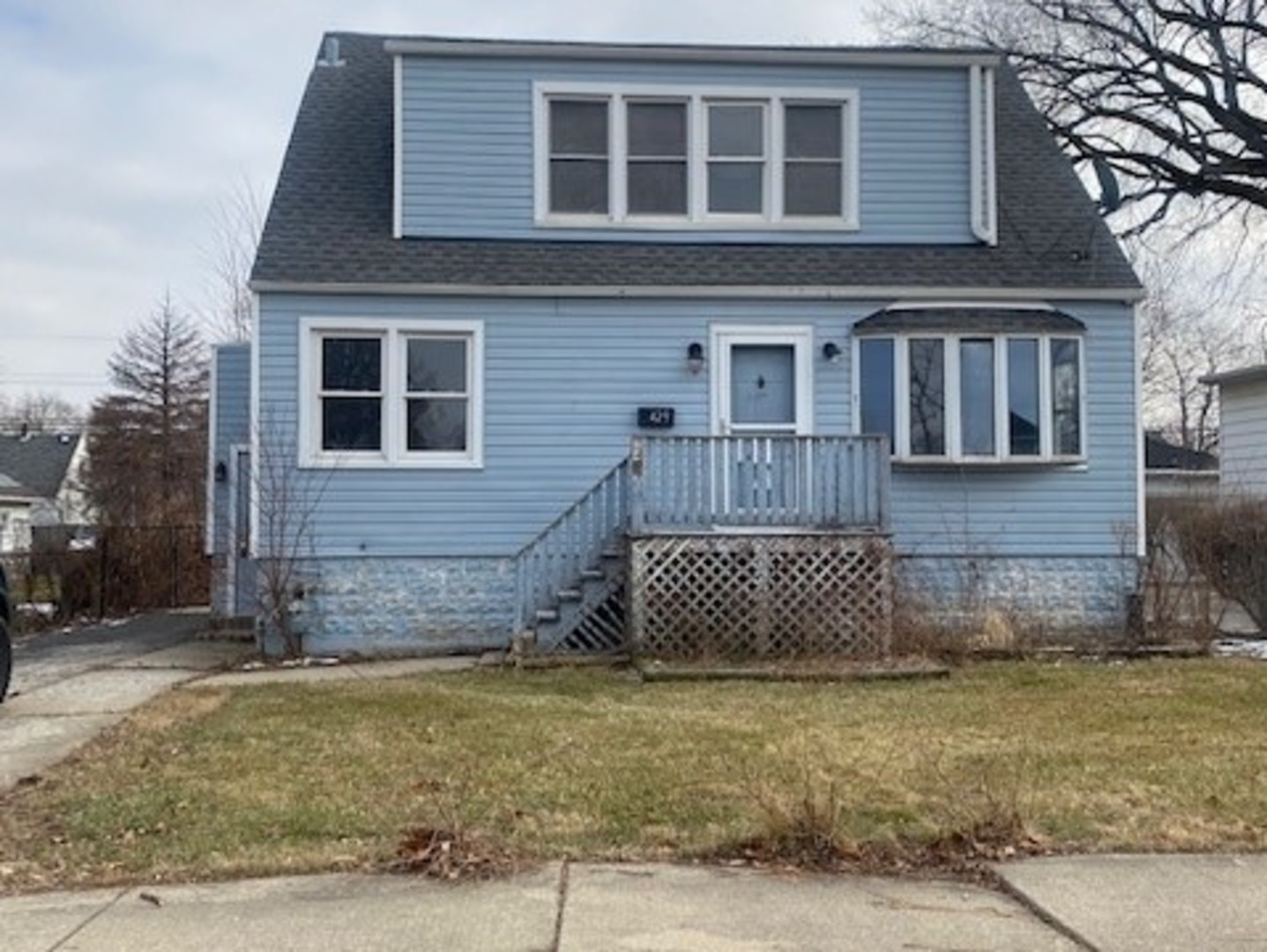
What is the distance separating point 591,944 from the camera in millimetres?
4430

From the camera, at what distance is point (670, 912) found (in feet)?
15.7

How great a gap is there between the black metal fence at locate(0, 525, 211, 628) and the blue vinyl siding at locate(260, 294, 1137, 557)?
695 centimetres

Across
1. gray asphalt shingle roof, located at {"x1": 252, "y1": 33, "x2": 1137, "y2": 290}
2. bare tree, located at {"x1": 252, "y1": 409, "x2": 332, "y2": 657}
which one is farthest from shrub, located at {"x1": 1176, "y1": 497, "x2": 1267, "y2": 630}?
bare tree, located at {"x1": 252, "y1": 409, "x2": 332, "y2": 657}

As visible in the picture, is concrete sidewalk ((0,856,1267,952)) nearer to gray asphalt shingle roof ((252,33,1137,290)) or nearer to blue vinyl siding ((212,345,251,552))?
gray asphalt shingle roof ((252,33,1137,290))

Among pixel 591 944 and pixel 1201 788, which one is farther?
pixel 1201 788

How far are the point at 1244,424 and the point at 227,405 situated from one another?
787 inches

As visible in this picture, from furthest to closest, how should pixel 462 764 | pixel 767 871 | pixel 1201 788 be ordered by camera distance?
pixel 462 764
pixel 1201 788
pixel 767 871

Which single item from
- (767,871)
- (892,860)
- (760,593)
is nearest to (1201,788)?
(892,860)

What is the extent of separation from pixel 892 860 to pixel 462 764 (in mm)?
2824

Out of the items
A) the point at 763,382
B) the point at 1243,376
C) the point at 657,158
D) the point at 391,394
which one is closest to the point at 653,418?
the point at 763,382

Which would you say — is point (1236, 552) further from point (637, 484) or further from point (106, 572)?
point (106, 572)

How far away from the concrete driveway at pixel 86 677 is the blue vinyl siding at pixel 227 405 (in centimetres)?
180

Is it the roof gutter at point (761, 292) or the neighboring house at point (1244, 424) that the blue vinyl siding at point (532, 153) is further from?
the neighboring house at point (1244, 424)

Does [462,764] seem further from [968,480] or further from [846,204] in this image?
[846,204]
